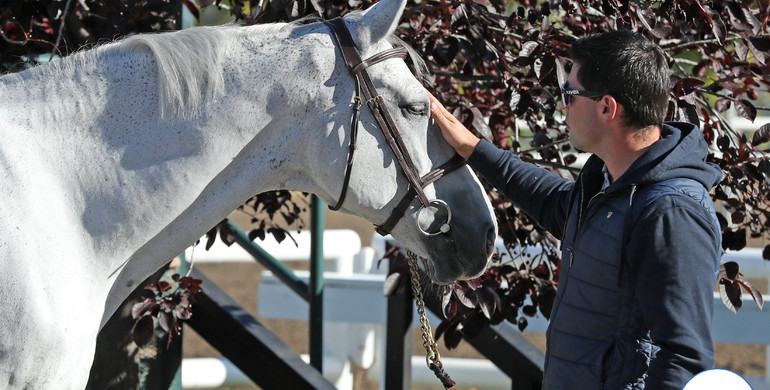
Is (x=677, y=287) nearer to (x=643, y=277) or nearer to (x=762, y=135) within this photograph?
(x=643, y=277)

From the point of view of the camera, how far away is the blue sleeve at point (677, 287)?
5.36 feet

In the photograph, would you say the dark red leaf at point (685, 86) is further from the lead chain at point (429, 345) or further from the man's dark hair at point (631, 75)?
the lead chain at point (429, 345)

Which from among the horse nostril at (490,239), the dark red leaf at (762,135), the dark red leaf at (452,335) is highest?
the dark red leaf at (762,135)

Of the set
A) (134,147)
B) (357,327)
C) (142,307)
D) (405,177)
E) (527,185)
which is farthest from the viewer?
(357,327)

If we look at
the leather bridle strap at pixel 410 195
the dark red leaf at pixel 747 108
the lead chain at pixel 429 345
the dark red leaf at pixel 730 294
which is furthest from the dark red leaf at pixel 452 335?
the dark red leaf at pixel 747 108

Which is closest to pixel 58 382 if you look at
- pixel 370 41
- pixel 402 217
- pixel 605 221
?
pixel 402 217

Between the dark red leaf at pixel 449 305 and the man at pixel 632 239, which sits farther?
the dark red leaf at pixel 449 305

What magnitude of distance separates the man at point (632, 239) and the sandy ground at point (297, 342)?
8.03ft

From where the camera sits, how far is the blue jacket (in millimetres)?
1649

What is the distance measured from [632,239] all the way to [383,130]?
2.39ft

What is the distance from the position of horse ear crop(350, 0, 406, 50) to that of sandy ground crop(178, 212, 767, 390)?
2490 millimetres

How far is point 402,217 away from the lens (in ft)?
7.16

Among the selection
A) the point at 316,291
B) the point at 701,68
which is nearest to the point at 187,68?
the point at 316,291

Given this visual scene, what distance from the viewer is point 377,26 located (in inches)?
82.8
